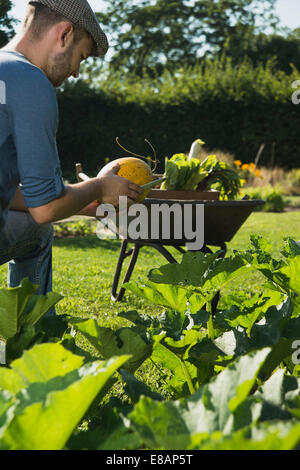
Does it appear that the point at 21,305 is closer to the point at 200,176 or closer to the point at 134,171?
the point at 134,171

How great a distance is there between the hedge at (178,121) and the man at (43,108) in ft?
48.0

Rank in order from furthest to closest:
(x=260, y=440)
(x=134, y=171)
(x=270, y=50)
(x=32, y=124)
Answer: (x=270, y=50)
(x=134, y=171)
(x=32, y=124)
(x=260, y=440)

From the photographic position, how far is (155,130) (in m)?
16.4

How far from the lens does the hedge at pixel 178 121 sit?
1630 cm

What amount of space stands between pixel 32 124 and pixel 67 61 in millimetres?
335

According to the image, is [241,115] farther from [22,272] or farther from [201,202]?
[22,272]

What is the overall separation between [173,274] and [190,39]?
32103mm

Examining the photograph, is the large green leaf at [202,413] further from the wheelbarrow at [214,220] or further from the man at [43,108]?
the wheelbarrow at [214,220]

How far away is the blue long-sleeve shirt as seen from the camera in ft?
4.52

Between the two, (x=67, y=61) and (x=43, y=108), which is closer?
(x=43, y=108)

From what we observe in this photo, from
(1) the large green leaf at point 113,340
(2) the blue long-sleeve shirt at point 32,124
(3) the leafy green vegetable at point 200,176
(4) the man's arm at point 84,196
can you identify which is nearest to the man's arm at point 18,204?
(4) the man's arm at point 84,196

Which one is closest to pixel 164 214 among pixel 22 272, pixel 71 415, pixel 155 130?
pixel 22 272

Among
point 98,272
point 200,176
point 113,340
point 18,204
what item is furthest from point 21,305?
point 98,272

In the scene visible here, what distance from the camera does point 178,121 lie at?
1642 cm
